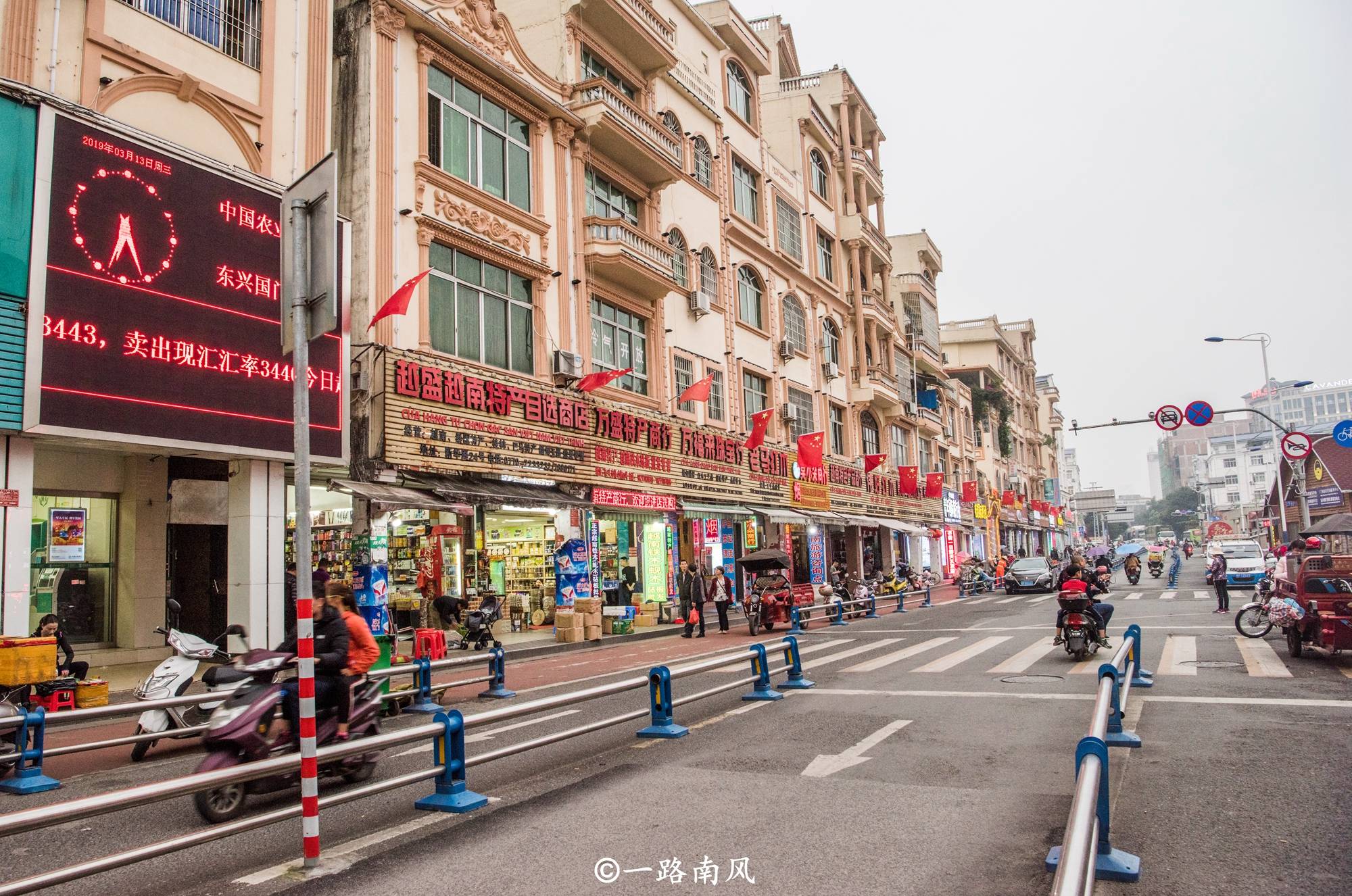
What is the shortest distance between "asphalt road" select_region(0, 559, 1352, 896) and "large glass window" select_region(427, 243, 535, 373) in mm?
10067

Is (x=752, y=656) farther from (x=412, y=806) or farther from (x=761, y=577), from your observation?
(x=761, y=577)

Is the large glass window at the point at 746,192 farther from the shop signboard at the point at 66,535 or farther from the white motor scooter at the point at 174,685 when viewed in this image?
the white motor scooter at the point at 174,685

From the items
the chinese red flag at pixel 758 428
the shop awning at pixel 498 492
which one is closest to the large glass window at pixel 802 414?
the chinese red flag at pixel 758 428

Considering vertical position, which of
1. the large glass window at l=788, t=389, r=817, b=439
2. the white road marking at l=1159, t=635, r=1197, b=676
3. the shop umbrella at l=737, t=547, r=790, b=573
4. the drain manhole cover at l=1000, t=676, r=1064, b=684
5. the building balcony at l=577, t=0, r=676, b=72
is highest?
the building balcony at l=577, t=0, r=676, b=72

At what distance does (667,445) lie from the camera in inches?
1019

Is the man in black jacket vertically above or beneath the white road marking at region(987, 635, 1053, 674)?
above

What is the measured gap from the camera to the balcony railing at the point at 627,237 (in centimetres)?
2322

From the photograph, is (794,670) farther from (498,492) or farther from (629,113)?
(629,113)

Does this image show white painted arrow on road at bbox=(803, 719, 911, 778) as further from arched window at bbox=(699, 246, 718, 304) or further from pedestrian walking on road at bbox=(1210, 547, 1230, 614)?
arched window at bbox=(699, 246, 718, 304)

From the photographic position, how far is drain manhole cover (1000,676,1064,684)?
11703 millimetres

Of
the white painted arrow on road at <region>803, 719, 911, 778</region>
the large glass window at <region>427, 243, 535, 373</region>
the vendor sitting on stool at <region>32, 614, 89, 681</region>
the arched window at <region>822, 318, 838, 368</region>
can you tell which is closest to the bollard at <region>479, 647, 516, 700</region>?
the vendor sitting on stool at <region>32, 614, 89, 681</region>

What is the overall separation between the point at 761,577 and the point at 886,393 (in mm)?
21523

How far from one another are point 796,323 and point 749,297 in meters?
3.85

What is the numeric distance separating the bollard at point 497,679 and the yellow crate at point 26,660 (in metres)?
5.05
